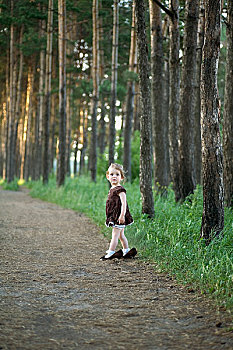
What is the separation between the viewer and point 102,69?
2667 cm

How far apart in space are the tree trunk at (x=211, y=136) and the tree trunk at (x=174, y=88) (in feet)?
14.2

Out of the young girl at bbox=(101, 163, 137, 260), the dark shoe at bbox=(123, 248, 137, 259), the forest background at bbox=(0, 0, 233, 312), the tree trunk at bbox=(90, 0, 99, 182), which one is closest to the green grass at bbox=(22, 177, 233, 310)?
the forest background at bbox=(0, 0, 233, 312)

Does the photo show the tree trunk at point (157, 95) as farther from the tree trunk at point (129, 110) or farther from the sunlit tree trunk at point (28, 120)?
the sunlit tree trunk at point (28, 120)

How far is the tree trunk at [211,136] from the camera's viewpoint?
6.48 m

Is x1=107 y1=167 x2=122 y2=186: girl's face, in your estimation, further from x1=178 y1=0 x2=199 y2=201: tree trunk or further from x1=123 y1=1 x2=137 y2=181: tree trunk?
x1=123 y1=1 x2=137 y2=181: tree trunk

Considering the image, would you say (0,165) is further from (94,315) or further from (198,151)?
(94,315)

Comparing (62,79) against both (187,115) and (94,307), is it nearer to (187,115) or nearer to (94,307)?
(187,115)

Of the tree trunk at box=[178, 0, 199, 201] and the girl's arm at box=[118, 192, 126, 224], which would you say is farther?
the tree trunk at box=[178, 0, 199, 201]

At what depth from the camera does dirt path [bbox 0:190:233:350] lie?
11.9ft

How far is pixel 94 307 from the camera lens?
4.50m

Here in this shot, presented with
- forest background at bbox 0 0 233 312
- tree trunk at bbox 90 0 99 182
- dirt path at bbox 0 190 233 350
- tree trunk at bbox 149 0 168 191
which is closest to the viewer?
dirt path at bbox 0 190 233 350

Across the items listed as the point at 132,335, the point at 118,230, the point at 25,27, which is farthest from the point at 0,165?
the point at 132,335

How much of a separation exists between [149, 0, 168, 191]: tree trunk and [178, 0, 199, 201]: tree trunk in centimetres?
164

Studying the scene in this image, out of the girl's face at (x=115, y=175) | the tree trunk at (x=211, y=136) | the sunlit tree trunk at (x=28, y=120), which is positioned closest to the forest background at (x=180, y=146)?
the tree trunk at (x=211, y=136)
